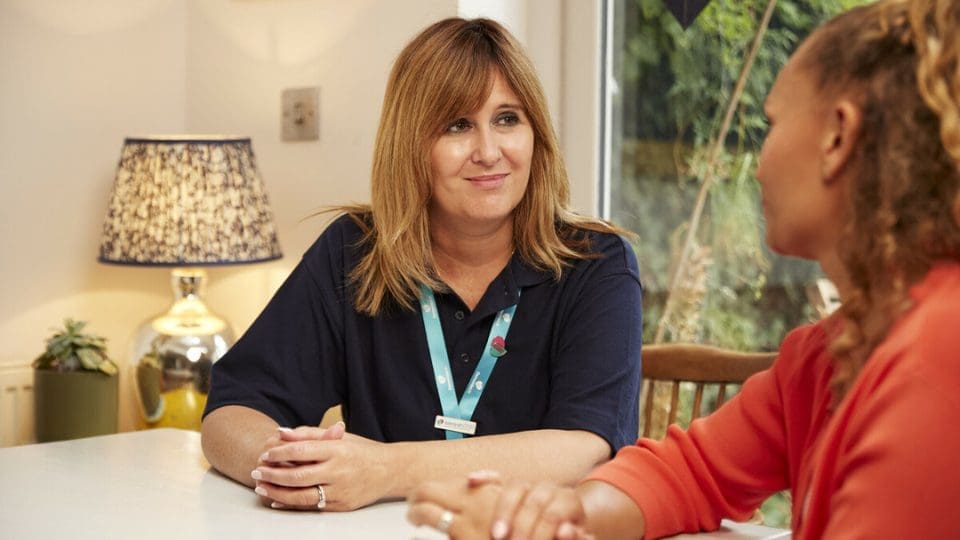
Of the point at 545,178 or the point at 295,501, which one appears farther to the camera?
the point at 545,178

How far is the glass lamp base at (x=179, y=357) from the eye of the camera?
2.89 meters

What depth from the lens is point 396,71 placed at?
1994 millimetres

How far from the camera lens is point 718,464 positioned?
4.26 feet

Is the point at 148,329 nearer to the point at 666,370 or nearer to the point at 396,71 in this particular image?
the point at 396,71

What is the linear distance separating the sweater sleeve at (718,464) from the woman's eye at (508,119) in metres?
0.73

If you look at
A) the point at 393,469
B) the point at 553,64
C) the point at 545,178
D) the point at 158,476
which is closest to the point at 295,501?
the point at 393,469

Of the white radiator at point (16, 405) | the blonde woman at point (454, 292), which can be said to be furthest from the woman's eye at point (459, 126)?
the white radiator at point (16, 405)

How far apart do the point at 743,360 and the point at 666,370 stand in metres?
0.15

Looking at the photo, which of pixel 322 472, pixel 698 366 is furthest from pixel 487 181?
pixel 322 472

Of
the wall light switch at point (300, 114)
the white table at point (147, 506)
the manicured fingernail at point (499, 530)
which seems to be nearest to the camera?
the manicured fingernail at point (499, 530)

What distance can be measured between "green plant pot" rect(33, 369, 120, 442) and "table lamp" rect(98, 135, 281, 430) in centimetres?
13

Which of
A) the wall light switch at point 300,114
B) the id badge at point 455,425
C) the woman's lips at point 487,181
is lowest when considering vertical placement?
the id badge at point 455,425

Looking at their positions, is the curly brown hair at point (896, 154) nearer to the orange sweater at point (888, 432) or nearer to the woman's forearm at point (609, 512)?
the orange sweater at point (888, 432)

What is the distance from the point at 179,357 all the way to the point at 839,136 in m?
2.22
